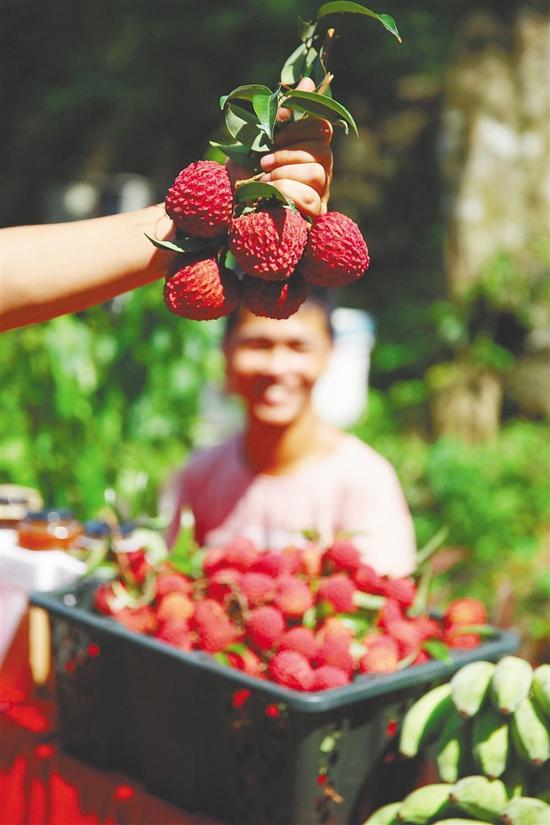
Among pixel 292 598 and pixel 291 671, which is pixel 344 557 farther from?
pixel 291 671

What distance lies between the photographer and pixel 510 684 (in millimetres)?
1275

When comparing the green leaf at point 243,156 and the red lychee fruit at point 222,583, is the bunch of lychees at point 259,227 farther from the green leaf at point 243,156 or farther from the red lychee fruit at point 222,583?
the red lychee fruit at point 222,583

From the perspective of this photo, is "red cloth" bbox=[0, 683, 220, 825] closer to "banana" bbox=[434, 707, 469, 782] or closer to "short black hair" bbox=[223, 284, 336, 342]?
"banana" bbox=[434, 707, 469, 782]

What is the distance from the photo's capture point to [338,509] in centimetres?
205

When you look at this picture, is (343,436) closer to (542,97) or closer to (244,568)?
(244,568)

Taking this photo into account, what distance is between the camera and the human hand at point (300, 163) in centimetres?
102

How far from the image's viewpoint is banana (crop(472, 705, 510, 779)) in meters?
1.27

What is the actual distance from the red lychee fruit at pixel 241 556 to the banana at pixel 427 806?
414 millimetres

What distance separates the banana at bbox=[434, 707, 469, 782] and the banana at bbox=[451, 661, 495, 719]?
0.05 meters

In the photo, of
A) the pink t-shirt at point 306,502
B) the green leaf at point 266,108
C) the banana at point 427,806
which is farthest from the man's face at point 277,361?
the green leaf at point 266,108

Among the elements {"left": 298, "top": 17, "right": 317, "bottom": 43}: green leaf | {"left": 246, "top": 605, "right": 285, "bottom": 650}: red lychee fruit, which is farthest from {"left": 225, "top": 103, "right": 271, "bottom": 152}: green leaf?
{"left": 246, "top": 605, "right": 285, "bottom": 650}: red lychee fruit

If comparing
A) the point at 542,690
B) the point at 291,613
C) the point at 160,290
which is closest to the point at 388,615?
the point at 291,613

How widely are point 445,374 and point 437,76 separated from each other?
355cm

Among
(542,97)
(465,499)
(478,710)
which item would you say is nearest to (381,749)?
(478,710)
